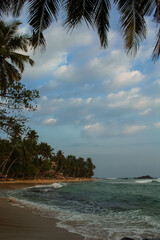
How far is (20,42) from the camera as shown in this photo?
10.7m

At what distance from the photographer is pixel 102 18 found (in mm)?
4184

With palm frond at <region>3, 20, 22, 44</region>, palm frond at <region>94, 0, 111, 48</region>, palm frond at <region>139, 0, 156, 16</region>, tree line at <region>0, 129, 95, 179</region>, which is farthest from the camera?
tree line at <region>0, 129, 95, 179</region>

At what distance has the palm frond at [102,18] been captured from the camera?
405 cm

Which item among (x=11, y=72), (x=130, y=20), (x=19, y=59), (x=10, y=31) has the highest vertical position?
(x=10, y=31)

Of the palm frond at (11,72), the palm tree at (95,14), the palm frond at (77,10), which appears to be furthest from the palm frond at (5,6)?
the palm frond at (11,72)

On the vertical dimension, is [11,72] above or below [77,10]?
above

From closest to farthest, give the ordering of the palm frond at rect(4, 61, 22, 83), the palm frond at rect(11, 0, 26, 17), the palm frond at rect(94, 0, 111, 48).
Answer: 1. the palm frond at rect(94, 0, 111, 48)
2. the palm frond at rect(11, 0, 26, 17)
3. the palm frond at rect(4, 61, 22, 83)

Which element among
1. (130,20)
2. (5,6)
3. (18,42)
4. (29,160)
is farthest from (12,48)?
(29,160)

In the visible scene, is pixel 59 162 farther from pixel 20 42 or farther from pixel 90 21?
pixel 90 21

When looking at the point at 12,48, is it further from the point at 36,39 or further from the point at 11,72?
the point at 36,39

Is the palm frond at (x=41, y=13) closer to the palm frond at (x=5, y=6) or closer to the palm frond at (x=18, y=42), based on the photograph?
the palm frond at (x=5, y=6)

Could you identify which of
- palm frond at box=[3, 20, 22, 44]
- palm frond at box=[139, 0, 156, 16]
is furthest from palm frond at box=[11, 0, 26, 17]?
palm frond at box=[3, 20, 22, 44]

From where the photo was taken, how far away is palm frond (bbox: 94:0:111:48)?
405 cm

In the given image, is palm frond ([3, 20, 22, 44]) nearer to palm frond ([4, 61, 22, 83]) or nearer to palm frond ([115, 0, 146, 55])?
palm frond ([4, 61, 22, 83])
